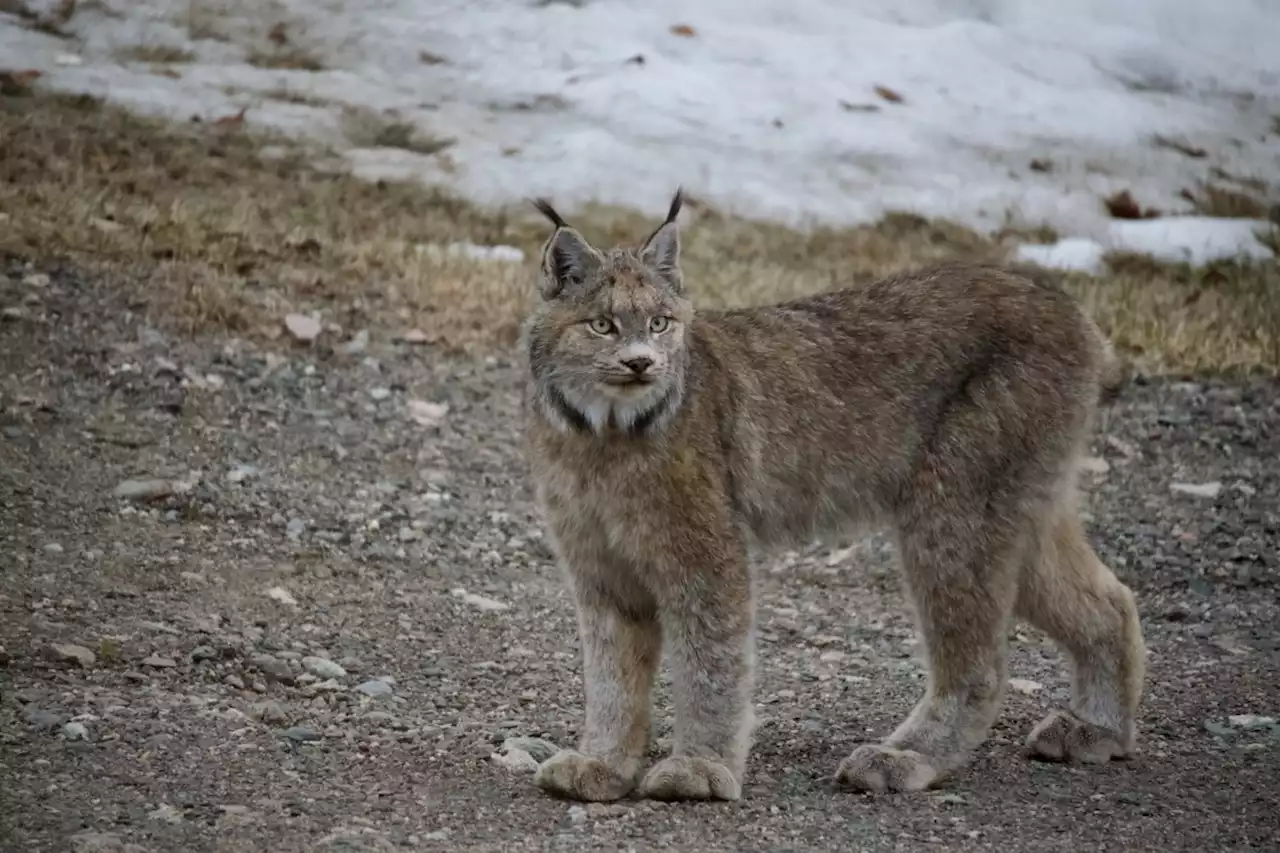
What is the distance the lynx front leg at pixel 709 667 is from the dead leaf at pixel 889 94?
24.4 feet

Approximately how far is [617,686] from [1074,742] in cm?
137

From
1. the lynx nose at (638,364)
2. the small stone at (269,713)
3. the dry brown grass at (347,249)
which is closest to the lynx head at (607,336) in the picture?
the lynx nose at (638,364)

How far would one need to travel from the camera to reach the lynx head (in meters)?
4.59

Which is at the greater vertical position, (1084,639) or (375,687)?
(1084,639)

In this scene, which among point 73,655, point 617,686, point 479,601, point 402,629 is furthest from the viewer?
point 479,601

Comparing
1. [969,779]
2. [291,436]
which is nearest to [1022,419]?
[969,779]

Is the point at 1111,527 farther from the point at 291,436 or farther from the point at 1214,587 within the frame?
the point at 291,436

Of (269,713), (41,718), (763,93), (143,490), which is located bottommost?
(143,490)

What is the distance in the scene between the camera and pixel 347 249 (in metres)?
9.08

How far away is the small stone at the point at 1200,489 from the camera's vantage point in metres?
7.51

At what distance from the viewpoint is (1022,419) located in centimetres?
498

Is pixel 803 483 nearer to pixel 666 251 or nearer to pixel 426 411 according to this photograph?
pixel 666 251

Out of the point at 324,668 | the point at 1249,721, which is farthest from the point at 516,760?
the point at 1249,721

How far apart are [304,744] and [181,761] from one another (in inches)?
15.4
